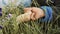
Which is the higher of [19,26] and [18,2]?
[18,2]

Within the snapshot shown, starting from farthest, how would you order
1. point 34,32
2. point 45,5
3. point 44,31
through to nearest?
point 45,5
point 44,31
point 34,32

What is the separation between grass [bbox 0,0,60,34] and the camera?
4.63ft

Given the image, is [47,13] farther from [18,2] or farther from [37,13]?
[18,2]

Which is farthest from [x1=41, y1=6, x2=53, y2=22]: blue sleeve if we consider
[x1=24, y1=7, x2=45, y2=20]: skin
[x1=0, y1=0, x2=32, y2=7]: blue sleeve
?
[x1=0, y1=0, x2=32, y2=7]: blue sleeve

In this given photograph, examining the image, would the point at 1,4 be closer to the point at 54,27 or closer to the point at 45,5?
the point at 45,5

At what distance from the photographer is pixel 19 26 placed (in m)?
1.49

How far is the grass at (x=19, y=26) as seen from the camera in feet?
4.63

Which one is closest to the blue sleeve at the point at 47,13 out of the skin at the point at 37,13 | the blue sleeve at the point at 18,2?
the skin at the point at 37,13

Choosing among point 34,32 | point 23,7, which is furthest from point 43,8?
point 34,32

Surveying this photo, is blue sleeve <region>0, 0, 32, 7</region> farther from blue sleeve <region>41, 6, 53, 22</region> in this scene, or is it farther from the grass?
blue sleeve <region>41, 6, 53, 22</region>

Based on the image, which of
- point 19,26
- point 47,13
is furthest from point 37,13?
point 19,26

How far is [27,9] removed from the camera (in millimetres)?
1582

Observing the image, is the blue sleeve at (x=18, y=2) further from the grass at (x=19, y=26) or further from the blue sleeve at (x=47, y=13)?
the blue sleeve at (x=47, y=13)

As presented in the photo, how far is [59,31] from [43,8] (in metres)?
0.24
